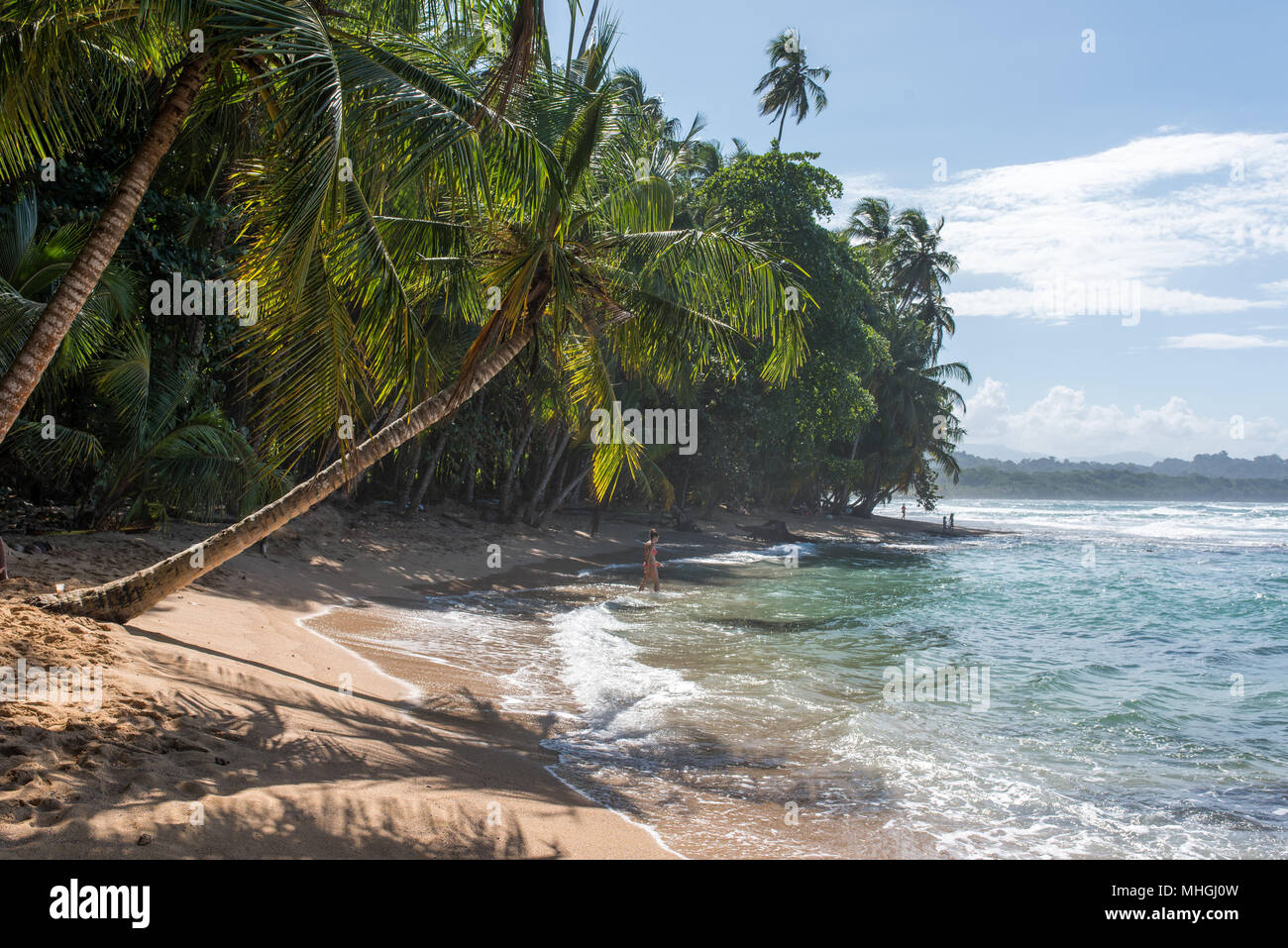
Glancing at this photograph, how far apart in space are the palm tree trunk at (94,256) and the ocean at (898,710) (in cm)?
476

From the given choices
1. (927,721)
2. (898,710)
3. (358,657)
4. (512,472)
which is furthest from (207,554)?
(512,472)

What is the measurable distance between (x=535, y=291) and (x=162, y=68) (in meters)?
3.57

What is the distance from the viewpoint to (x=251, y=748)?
5227mm

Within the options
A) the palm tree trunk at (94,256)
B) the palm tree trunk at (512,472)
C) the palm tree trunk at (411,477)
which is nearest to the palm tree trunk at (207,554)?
the palm tree trunk at (94,256)

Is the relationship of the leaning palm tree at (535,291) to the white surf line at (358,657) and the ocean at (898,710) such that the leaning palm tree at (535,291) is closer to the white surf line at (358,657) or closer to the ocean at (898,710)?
the white surf line at (358,657)

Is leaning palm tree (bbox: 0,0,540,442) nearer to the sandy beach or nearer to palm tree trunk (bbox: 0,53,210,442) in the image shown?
palm tree trunk (bbox: 0,53,210,442)

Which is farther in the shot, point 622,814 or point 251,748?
point 622,814

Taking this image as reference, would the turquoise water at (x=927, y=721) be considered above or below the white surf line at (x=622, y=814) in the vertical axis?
below

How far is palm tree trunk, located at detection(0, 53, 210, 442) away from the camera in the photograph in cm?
543

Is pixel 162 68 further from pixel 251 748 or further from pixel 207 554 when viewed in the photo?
pixel 251 748

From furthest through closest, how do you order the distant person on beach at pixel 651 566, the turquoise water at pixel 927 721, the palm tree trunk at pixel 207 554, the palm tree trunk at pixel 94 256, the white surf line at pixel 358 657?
1. the distant person on beach at pixel 651 566
2. the white surf line at pixel 358 657
3. the palm tree trunk at pixel 207 554
4. the turquoise water at pixel 927 721
5. the palm tree trunk at pixel 94 256

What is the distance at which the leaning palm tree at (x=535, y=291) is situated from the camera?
5.99 metres
